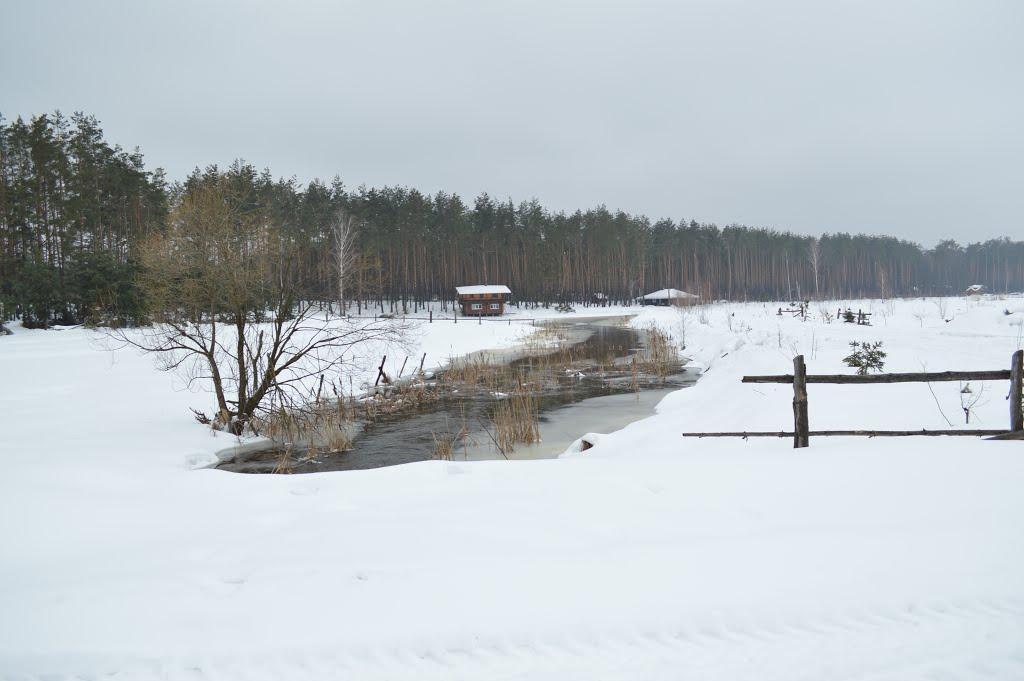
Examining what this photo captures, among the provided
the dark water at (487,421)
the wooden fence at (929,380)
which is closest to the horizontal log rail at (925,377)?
the wooden fence at (929,380)

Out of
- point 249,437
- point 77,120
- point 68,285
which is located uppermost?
point 77,120

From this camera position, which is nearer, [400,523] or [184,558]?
[184,558]

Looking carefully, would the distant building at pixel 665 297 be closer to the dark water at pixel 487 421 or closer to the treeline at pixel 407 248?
the treeline at pixel 407 248

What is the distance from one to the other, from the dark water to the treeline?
370 cm

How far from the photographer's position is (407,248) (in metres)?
69.6

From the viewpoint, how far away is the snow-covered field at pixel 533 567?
11.9 feet

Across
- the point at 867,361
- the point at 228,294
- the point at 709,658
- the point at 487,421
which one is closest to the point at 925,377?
the point at 709,658

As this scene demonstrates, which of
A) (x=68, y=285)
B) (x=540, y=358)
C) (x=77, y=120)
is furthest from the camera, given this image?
(x=77, y=120)

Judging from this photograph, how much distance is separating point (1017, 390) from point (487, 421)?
10.5m

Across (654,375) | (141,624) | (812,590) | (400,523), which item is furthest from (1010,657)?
(654,375)

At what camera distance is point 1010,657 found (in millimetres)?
3396

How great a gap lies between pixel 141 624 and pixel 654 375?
19258 mm

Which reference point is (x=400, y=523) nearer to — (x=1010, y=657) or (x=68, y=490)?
(x=68, y=490)

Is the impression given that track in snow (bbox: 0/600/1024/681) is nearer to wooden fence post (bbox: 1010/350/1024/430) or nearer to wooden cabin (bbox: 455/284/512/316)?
wooden fence post (bbox: 1010/350/1024/430)
